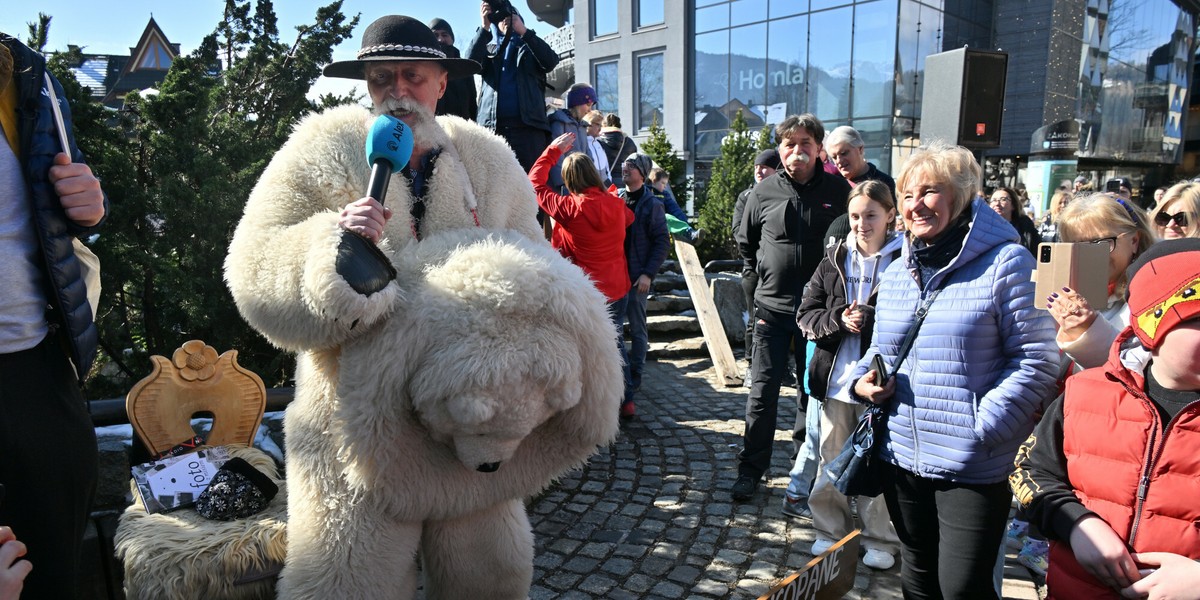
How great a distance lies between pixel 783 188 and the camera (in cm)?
432

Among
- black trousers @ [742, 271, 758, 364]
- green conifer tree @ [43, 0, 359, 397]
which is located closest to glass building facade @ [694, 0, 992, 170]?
black trousers @ [742, 271, 758, 364]

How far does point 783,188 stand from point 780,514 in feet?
6.44

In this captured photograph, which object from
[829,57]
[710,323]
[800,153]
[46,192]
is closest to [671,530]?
[800,153]

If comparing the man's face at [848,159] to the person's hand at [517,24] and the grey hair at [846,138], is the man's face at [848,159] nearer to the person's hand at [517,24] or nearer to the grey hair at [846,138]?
the grey hair at [846,138]

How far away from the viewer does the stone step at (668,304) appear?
29.3ft

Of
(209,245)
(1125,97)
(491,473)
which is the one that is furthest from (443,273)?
(1125,97)

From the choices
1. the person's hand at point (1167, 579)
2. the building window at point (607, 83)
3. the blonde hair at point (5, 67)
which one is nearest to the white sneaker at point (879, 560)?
the person's hand at point (1167, 579)

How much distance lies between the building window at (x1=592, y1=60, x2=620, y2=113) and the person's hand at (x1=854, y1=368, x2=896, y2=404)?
23.2m

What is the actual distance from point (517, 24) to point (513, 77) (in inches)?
14.8

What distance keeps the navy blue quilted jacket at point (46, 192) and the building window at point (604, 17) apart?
960 inches

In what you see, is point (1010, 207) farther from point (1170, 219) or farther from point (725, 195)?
point (725, 195)

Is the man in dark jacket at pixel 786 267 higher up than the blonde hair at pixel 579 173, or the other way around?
the blonde hair at pixel 579 173

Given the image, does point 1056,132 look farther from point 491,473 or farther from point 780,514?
point 491,473

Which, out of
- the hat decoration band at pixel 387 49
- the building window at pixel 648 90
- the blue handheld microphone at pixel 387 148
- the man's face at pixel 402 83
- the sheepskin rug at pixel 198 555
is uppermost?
the building window at pixel 648 90
